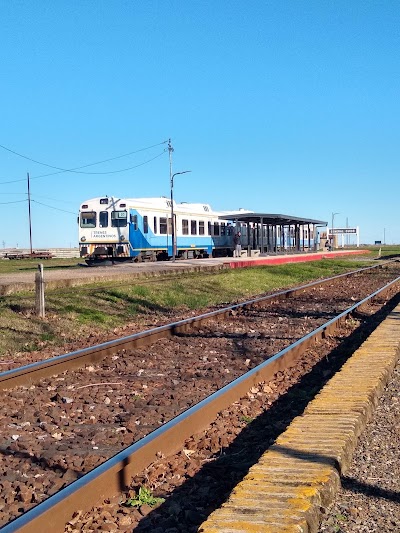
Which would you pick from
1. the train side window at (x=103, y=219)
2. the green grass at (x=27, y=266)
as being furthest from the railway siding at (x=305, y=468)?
the train side window at (x=103, y=219)

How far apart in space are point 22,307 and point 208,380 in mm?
6607

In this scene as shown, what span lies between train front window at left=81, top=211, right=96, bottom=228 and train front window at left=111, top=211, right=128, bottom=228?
1154mm

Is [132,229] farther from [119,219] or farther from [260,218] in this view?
[260,218]

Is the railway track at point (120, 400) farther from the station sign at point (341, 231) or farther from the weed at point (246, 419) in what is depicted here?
the station sign at point (341, 231)

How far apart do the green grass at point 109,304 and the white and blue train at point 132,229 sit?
7957 millimetres

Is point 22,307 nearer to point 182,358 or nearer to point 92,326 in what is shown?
point 92,326

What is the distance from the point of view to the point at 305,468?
380cm

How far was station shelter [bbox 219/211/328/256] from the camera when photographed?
41.2m

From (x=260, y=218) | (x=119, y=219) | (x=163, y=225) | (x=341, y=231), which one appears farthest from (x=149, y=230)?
(x=341, y=231)

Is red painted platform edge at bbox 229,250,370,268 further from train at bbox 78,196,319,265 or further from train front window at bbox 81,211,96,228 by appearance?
train front window at bbox 81,211,96,228

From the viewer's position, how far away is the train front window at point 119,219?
30953 mm

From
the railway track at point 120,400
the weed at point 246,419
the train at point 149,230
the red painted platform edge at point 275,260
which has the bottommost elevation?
the weed at point 246,419

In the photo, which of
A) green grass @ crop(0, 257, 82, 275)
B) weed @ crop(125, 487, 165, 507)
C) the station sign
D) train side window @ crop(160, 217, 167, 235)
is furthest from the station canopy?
the station sign

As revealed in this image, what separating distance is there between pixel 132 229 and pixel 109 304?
1635 centimetres
